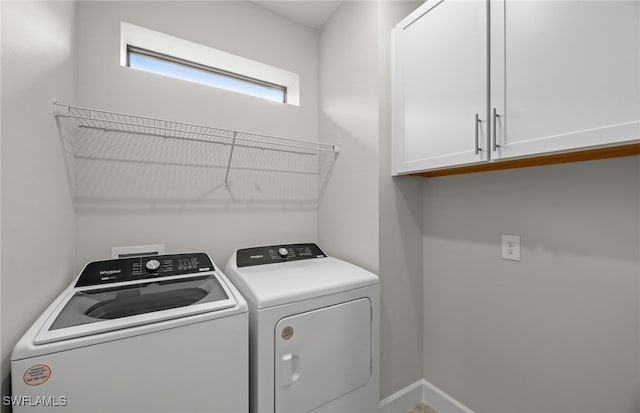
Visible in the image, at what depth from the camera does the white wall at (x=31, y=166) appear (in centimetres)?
79

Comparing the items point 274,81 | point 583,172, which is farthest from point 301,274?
point 274,81

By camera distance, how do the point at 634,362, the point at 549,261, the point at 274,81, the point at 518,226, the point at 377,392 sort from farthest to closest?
1. the point at 274,81
2. the point at 377,392
3. the point at 518,226
4. the point at 549,261
5. the point at 634,362

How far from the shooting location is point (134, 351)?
0.91 meters

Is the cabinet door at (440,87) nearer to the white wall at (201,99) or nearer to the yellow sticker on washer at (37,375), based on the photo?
the white wall at (201,99)

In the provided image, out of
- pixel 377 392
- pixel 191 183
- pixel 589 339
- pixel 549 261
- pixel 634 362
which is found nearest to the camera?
pixel 634 362

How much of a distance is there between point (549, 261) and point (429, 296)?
766 mm

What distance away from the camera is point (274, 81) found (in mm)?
2287

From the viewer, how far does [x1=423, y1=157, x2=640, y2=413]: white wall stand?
3.60ft

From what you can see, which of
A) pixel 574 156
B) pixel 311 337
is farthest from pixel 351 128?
pixel 311 337

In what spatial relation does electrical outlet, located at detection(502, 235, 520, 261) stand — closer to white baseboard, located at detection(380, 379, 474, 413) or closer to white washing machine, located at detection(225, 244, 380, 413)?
white washing machine, located at detection(225, 244, 380, 413)

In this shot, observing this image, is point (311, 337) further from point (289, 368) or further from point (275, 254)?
point (275, 254)

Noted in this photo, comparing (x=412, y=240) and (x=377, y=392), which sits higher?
(x=412, y=240)

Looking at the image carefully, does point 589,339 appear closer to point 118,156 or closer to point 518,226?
point 518,226

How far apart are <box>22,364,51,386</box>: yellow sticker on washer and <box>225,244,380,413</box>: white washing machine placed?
0.67m
